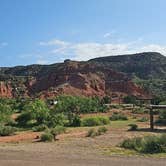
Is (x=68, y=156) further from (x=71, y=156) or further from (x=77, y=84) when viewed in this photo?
(x=77, y=84)

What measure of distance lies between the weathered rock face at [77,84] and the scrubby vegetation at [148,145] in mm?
81531

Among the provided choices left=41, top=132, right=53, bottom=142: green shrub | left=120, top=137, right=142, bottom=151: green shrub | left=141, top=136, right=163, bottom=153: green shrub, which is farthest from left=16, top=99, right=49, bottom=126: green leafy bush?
left=141, top=136, right=163, bottom=153: green shrub

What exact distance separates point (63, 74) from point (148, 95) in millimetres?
28203

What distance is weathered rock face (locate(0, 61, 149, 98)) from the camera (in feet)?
368

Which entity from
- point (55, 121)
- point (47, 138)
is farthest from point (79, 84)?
point (47, 138)

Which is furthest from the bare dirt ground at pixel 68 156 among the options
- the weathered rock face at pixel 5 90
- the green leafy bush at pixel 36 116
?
the weathered rock face at pixel 5 90

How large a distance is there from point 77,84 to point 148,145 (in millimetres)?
95238

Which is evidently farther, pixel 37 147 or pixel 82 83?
pixel 82 83

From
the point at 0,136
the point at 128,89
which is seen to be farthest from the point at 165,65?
the point at 0,136

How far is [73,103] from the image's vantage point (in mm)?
58156

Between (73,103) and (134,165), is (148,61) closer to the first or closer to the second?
(73,103)

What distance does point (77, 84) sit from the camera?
380 feet

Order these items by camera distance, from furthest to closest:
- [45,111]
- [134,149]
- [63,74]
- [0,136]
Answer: [63,74]
[45,111]
[0,136]
[134,149]

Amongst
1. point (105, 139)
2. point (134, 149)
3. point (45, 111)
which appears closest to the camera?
point (134, 149)
